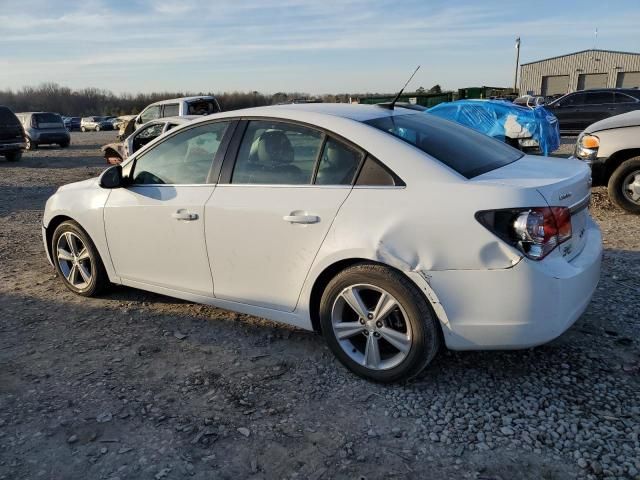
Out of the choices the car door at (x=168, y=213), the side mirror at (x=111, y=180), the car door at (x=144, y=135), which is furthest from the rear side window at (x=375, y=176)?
the car door at (x=144, y=135)

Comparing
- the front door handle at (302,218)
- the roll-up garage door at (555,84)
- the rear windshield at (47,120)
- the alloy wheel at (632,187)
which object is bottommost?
the alloy wheel at (632,187)

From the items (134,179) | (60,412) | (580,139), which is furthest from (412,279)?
(580,139)

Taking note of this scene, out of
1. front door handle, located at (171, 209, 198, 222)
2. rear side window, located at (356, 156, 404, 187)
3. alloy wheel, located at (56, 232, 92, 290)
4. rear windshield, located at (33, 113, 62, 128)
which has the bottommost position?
alloy wheel, located at (56, 232, 92, 290)

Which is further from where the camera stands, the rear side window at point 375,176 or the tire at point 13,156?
the tire at point 13,156

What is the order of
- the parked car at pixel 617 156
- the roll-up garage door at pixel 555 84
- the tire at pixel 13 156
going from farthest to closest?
the roll-up garage door at pixel 555 84
the tire at pixel 13 156
the parked car at pixel 617 156

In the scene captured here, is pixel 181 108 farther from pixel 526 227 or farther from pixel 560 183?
pixel 526 227

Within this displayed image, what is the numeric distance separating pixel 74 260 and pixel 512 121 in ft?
29.8

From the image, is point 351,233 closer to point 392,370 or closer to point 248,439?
point 392,370

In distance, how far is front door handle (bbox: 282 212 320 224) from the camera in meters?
3.04

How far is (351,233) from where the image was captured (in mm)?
2904

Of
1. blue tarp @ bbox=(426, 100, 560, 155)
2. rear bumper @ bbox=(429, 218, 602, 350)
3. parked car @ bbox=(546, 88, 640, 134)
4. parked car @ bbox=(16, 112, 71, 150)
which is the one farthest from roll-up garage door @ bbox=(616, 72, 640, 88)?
rear bumper @ bbox=(429, 218, 602, 350)

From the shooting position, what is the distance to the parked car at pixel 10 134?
16.9 meters

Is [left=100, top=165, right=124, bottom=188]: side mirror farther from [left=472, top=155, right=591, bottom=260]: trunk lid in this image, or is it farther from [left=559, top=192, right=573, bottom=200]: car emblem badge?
[left=559, top=192, right=573, bottom=200]: car emblem badge

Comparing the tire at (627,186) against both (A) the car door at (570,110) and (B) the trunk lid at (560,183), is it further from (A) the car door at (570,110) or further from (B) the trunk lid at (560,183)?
(A) the car door at (570,110)
